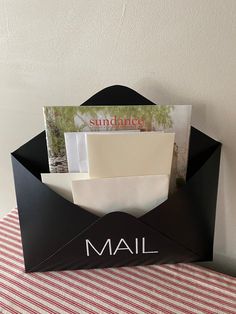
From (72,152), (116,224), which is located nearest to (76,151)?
(72,152)

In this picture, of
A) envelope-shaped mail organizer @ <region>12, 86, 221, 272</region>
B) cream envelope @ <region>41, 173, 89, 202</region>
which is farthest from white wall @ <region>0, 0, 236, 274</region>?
cream envelope @ <region>41, 173, 89, 202</region>

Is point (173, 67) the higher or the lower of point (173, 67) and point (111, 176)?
the higher

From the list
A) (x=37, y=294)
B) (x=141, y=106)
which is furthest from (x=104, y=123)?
(x=37, y=294)

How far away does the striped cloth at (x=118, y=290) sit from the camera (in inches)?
18.8

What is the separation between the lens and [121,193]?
19.6 inches

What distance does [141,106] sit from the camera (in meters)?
0.49

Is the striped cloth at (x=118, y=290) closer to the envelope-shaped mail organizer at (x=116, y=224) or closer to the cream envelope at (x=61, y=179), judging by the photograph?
the envelope-shaped mail organizer at (x=116, y=224)

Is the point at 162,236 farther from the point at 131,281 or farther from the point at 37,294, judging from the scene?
the point at 37,294

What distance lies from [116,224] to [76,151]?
0.13 meters

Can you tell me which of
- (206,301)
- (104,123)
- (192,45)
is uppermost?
(192,45)

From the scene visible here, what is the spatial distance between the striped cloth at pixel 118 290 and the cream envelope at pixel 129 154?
18cm

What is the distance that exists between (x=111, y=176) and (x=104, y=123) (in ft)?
0.27

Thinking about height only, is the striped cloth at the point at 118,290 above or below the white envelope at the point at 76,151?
below

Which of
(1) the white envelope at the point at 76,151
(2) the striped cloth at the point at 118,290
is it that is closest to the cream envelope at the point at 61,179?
(1) the white envelope at the point at 76,151
